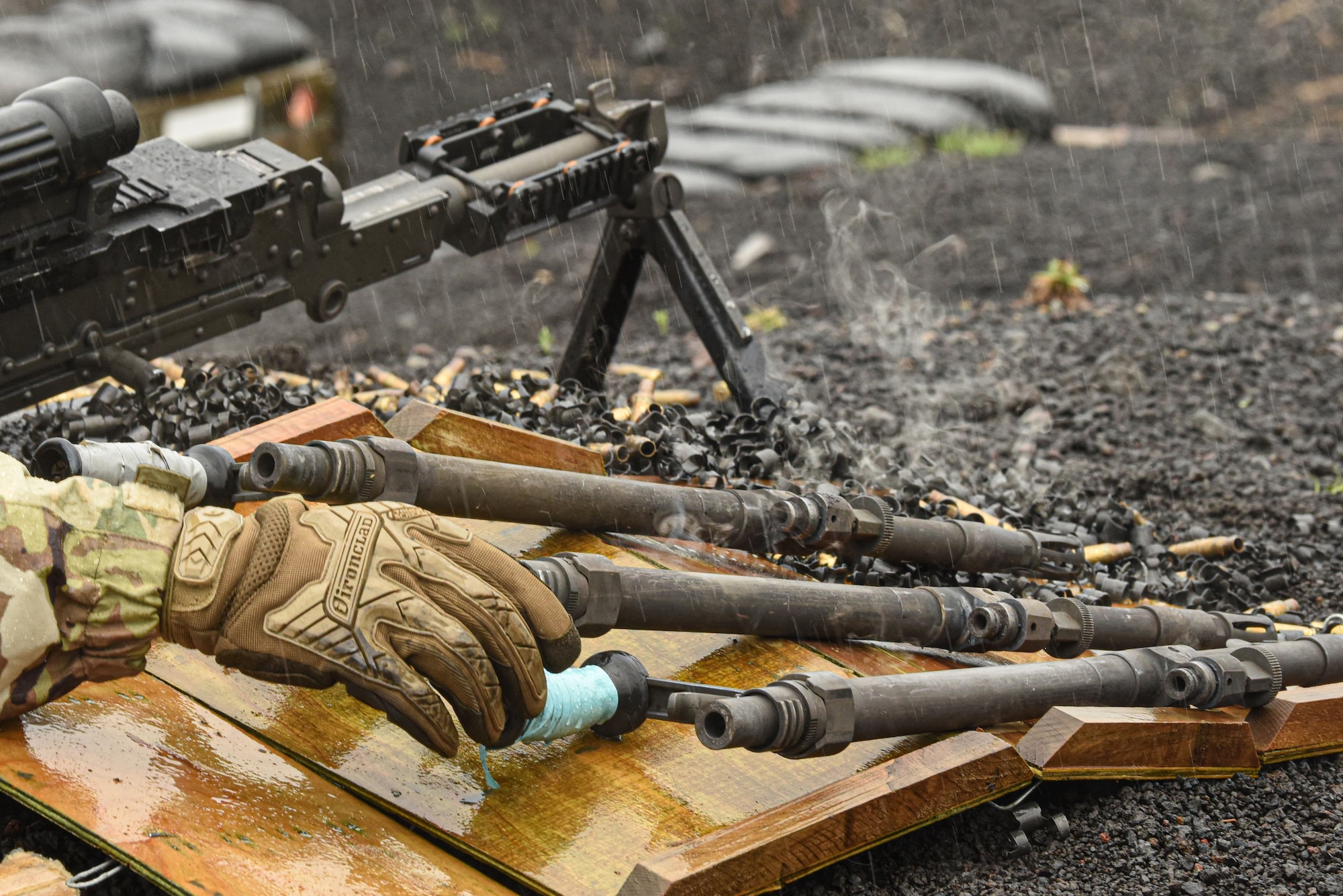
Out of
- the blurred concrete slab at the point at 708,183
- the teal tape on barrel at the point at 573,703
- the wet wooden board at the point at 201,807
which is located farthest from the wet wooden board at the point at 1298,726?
the blurred concrete slab at the point at 708,183

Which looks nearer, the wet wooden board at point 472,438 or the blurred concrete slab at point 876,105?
the wet wooden board at point 472,438

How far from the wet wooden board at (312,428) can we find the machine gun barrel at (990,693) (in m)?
1.61

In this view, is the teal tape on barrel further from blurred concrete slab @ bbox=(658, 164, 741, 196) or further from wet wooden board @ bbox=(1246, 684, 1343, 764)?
blurred concrete slab @ bbox=(658, 164, 741, 196)

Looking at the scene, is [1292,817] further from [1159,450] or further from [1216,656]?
[1159,450]

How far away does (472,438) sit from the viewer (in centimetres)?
403

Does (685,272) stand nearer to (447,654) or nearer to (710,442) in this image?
(710,442)

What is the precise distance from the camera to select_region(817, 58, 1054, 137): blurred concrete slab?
42.0 feet

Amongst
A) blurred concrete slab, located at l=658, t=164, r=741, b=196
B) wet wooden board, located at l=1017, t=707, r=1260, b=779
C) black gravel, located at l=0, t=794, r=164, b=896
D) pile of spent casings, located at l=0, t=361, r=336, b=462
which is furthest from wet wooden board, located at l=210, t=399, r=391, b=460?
blurred concrete slab, located at l=658, t=164, r=741, b=196

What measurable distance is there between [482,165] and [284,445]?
8.11 ft

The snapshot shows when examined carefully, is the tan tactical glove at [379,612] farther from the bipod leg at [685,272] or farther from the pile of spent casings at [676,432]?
the bipod leg at [685,272]

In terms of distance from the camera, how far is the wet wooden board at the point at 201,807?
253 centimetres

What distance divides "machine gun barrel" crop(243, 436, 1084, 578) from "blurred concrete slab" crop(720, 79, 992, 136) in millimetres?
8916

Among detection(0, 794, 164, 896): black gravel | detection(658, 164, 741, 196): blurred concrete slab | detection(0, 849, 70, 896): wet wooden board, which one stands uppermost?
detection(0, 849, 70, 896): wet wooden board

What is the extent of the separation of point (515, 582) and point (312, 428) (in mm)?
1416
